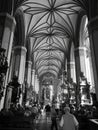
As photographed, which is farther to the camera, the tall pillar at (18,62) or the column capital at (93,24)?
the tall pillar at (18,62)

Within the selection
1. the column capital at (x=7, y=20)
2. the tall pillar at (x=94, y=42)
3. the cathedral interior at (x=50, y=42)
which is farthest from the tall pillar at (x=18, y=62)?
the tall pillar at (x=94, y=42)

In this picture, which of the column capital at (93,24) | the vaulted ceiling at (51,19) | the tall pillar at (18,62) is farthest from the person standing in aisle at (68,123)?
the tall pillar at (18,62)

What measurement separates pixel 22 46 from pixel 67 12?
21.1 feet

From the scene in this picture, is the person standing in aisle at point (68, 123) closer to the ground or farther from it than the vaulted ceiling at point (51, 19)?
closer to the ground

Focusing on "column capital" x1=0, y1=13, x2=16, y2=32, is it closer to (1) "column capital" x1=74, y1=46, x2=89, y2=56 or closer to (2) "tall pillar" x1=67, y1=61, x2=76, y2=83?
(1) "column capital" x1=74, y1=46, x2=89, y2=56

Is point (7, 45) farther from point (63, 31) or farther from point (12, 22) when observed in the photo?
point (63, 31)

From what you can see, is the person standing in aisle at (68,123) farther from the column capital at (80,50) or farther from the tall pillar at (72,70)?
the tall pillar at (72,70)

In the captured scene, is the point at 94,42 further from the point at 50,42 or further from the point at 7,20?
the point at 50,42

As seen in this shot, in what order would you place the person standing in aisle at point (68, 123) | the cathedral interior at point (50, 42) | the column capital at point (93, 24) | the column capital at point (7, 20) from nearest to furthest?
the person standing in aisle at point (68, 123) → the cathedral interior at point (50, 42) → the column capital at point (7, 20) → the column capital at point (93, 24)

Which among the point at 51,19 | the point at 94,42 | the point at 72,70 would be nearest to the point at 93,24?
the point at 94,42

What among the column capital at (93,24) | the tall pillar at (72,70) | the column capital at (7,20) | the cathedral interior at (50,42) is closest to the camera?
the cathedral interior at (50,42)

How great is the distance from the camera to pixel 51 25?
16.7m

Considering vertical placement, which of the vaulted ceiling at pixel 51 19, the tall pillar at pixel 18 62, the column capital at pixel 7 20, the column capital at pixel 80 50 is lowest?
the tall pillar at pixel 18 62

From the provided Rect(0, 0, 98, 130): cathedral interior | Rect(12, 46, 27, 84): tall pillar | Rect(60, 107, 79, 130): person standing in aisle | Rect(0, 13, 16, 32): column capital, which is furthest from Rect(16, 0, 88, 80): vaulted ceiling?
Rect(60, 107, 79, 130): person standing in aisle
